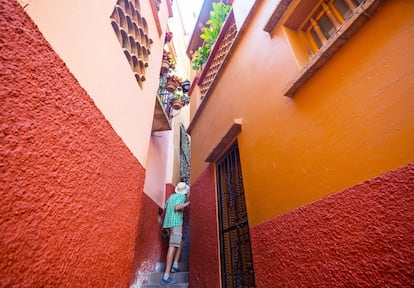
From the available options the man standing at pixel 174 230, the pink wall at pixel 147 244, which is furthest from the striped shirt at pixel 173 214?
the pink wall at pixel 147 244

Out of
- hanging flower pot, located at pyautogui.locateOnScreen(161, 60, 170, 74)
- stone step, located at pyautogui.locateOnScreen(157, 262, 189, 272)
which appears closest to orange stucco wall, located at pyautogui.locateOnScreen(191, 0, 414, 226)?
hanging flower pot, located at pyautogui.locateOnScreen(161, 60, 170, 74)

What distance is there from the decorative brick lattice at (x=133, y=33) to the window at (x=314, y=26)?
1520mm

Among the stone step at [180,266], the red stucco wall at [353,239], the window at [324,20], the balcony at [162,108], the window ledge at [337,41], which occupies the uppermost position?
the balcony at [162,108]

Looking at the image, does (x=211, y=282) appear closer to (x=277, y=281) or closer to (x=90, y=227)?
→ (x=277, y=281)

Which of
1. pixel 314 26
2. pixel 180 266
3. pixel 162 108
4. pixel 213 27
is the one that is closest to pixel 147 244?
pixel 180 266

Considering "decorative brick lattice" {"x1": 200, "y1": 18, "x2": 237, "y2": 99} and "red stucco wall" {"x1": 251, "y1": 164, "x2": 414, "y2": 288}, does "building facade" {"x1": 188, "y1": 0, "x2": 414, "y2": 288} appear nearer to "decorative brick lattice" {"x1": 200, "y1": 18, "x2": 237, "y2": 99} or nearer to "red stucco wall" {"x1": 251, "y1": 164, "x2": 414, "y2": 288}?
"red stucco wall" {"x1": 251, "y1": 164, "x2": 414, "y2": 288}

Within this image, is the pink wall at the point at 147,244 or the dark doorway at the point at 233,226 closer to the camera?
the dark doorway at the point at 233,226

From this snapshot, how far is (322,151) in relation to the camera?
59.1 inches

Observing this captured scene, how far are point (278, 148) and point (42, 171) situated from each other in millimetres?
1794

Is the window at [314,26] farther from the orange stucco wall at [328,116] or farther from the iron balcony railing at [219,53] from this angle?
the iron balcony railing at [219,53]

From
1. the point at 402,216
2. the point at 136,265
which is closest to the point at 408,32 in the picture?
the point at 402,216

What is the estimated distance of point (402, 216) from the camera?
972 mm

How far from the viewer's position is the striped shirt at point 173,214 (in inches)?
169

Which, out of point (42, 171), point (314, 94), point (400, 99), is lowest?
point (42, 171)
